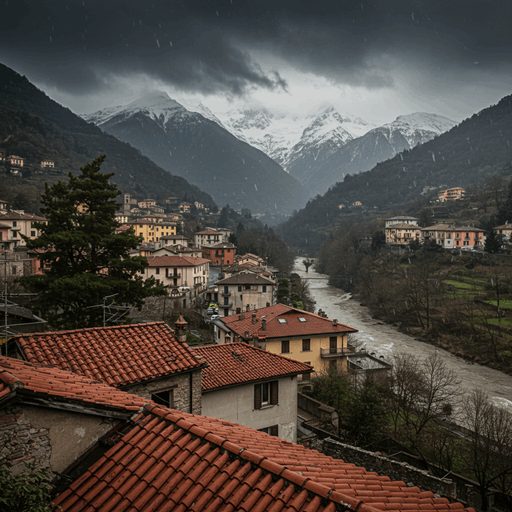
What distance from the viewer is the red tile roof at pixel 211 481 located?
3369 millimetres

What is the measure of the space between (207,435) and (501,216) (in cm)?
9354

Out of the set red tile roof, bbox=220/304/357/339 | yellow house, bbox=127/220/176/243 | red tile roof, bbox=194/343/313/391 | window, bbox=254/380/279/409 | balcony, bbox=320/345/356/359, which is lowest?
balcony, bbox=320/345/356/359

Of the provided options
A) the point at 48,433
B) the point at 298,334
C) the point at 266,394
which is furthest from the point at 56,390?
the point at 298,334

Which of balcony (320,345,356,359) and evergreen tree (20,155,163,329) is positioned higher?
evergreen tree (20,155,163,329)

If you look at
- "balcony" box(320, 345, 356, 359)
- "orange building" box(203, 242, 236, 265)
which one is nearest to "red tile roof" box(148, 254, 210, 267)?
"balcony" box(320, 345, 356, 359)

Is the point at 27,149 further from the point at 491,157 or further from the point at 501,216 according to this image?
the point at 491,157

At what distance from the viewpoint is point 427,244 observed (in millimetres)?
78938

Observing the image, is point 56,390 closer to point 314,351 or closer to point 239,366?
point 239,366

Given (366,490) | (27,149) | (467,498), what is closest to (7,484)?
(366,490)

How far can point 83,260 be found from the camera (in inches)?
716

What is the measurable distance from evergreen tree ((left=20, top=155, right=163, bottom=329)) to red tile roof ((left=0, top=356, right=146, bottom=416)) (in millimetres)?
11144

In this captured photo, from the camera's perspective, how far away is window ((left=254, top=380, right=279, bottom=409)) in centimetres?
1291

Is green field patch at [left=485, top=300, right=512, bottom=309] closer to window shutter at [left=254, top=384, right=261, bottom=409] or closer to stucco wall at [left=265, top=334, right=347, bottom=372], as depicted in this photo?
stucco wall at [left=265, top=334, right=347, bottom=372]

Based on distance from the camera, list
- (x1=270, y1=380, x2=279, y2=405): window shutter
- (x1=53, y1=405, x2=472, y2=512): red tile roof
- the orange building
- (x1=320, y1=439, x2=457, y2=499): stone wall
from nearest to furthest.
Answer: (x1=53, y1=405, x2=472, y2=512): red tile roof
(x1=320, y1=439, x2=457, y2=499): stone wall
(x1=270, y1=380, x2=279, y2=405): window shutter
the orange building
